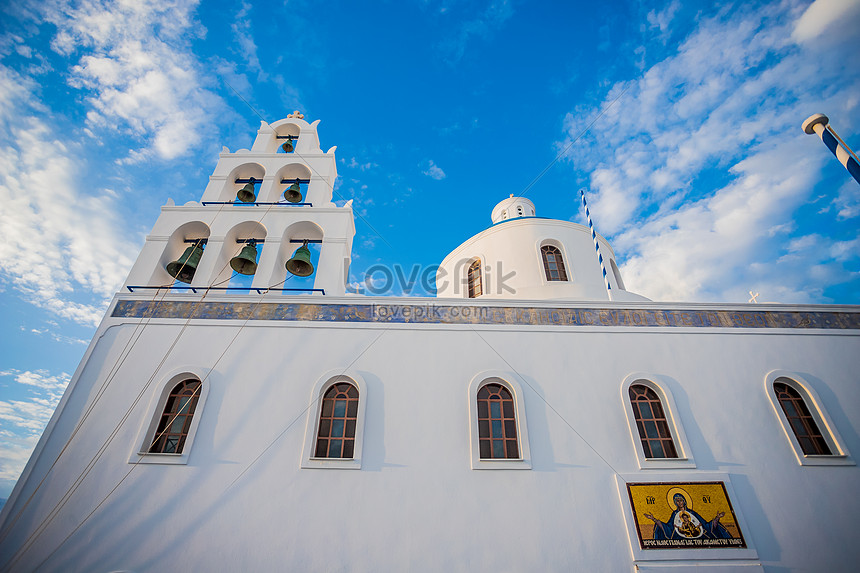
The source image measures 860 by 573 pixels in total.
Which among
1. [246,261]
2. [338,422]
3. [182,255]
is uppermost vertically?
[182,255]

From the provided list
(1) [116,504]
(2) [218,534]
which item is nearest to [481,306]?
(2) [218,534]

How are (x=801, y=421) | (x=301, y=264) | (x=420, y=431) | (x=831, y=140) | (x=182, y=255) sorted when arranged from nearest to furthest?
(x=420, y=431) → (x=801, y=421) → (x=831, y=140) → (x=301, y=264) → (x=182, y=255)

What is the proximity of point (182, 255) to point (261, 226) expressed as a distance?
1647 mm

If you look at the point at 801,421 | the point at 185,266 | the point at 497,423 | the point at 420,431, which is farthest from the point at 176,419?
the point at 801,421

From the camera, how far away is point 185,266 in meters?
7.49

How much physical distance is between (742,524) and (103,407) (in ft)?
31.3

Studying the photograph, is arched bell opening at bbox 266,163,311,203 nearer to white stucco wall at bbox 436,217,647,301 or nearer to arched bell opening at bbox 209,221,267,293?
arched bell opening at bbox 209,221,267,293

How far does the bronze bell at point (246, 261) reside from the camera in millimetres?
7543

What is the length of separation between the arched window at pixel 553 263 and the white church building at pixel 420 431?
2.87m

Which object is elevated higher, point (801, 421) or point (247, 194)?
point (247, 194)

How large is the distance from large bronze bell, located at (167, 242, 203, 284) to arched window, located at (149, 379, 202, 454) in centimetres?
217

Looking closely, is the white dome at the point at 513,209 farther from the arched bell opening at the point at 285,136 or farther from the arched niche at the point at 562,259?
the arched bell opening at the point at 285,136

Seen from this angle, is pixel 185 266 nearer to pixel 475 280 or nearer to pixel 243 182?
pixel 243 182

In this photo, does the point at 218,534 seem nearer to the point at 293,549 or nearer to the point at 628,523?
the point at 293,549
